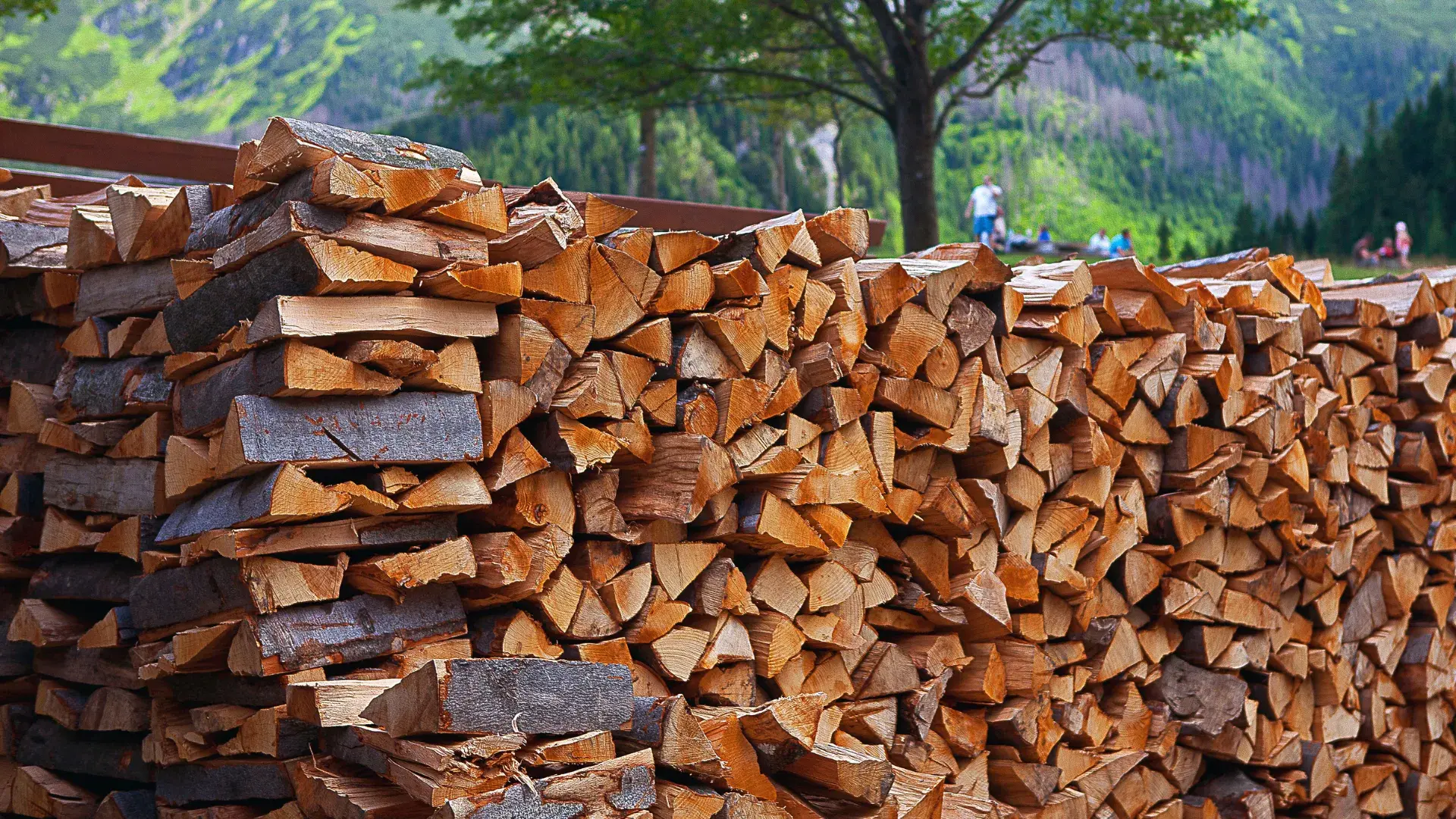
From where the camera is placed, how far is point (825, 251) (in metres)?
3.17

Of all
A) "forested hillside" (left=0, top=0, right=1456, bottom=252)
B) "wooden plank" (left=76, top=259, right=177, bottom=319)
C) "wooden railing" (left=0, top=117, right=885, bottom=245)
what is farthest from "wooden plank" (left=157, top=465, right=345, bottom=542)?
"forested hillside" (left=0, top=0, right=1456, bottom=252)

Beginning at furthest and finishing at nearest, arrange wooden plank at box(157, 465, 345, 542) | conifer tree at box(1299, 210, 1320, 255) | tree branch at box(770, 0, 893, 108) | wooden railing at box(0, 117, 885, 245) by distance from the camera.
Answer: conifer tree at box(1299, 210, 1320, 255) < tree branch at box(770, 0, 893, 108) < wooden railing at box(0, 117, 885, 245) < wooden plank at box(157, 465, 345, 542)

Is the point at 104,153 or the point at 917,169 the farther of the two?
the point at 917,169

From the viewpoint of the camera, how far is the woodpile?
231cm

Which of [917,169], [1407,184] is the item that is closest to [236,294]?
[917,169]

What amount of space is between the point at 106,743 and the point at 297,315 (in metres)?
1.29

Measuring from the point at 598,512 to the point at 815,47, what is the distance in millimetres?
8664

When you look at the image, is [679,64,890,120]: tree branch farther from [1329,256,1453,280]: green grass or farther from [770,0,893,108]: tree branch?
[1329,256,1453,280]: green grass

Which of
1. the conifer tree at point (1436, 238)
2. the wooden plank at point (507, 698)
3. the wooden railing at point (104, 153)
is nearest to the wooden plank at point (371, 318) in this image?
the wooden plank at point (507, 698)

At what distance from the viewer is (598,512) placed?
2709 millimetres

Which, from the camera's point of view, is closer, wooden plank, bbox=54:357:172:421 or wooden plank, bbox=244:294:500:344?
wooden plank, bbox=244:294:500:344

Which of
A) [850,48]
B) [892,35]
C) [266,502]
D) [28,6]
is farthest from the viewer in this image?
[850,48]

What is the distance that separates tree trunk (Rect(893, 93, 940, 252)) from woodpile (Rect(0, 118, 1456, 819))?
5.68 metres

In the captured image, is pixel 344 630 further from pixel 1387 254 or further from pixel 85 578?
pixel 1387 254
